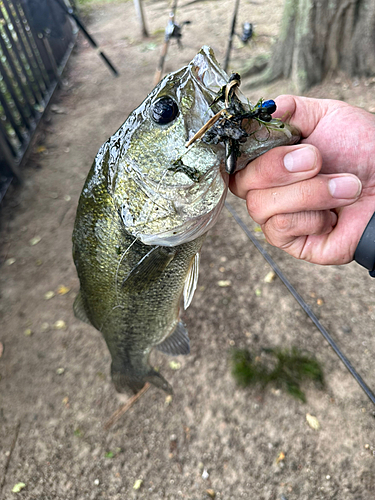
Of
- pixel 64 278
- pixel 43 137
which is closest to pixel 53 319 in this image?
pixel 64 278

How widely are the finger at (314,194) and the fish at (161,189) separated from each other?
19cm

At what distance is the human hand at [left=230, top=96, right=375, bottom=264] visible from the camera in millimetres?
1238

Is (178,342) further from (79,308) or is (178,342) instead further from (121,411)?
(121,411)

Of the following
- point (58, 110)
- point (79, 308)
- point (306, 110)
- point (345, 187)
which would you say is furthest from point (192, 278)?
point (58, 110)

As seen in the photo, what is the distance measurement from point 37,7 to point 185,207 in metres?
6.80

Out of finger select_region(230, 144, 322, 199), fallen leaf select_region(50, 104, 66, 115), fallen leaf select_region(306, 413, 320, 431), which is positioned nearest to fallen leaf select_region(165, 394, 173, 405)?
fallen leaf select_region(306, 413, 320, 431)

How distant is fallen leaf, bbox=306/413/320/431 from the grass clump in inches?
4.1

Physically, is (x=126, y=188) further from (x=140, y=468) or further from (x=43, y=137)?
(x=43, y=137)

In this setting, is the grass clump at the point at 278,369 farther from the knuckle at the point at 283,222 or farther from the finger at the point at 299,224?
the knuckle at the point at 283,222

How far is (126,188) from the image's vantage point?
1322 mm

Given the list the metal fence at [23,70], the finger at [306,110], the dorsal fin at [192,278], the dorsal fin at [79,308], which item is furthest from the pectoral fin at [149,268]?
the metal fence at [23,70]

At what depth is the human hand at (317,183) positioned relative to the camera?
48.8 inches

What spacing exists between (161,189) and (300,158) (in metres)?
0.52

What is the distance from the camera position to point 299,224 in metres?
1.42
